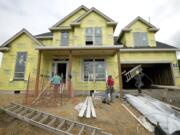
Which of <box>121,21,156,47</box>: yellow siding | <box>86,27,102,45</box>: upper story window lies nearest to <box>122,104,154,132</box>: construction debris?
<box>86,27,102,45</box>: upper story window

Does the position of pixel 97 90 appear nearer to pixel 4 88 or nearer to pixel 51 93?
pixel 51 93

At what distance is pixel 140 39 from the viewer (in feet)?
46.7

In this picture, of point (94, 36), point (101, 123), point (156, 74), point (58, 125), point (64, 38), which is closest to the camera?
point (58, 125)

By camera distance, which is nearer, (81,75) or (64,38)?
(81,75)

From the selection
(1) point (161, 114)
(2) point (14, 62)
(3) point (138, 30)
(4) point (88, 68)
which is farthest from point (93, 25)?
(1) point (161, 114)

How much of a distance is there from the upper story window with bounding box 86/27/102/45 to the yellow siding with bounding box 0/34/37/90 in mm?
4981

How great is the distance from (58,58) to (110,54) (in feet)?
15.5

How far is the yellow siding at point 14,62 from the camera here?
1238 centimetres

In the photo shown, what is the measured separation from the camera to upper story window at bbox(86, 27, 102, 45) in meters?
13.3

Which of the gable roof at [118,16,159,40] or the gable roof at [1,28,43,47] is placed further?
the gable roof at [118,16,159,40]

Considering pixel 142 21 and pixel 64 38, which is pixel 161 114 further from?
pixel 142 21

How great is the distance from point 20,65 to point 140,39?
1151 cm

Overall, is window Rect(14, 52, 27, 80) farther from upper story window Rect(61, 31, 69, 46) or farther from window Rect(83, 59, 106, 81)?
window Rect(83, 59, 106, 81)

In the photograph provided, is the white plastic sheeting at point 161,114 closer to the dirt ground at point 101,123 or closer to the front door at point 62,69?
the dirt ground at point 101,123
